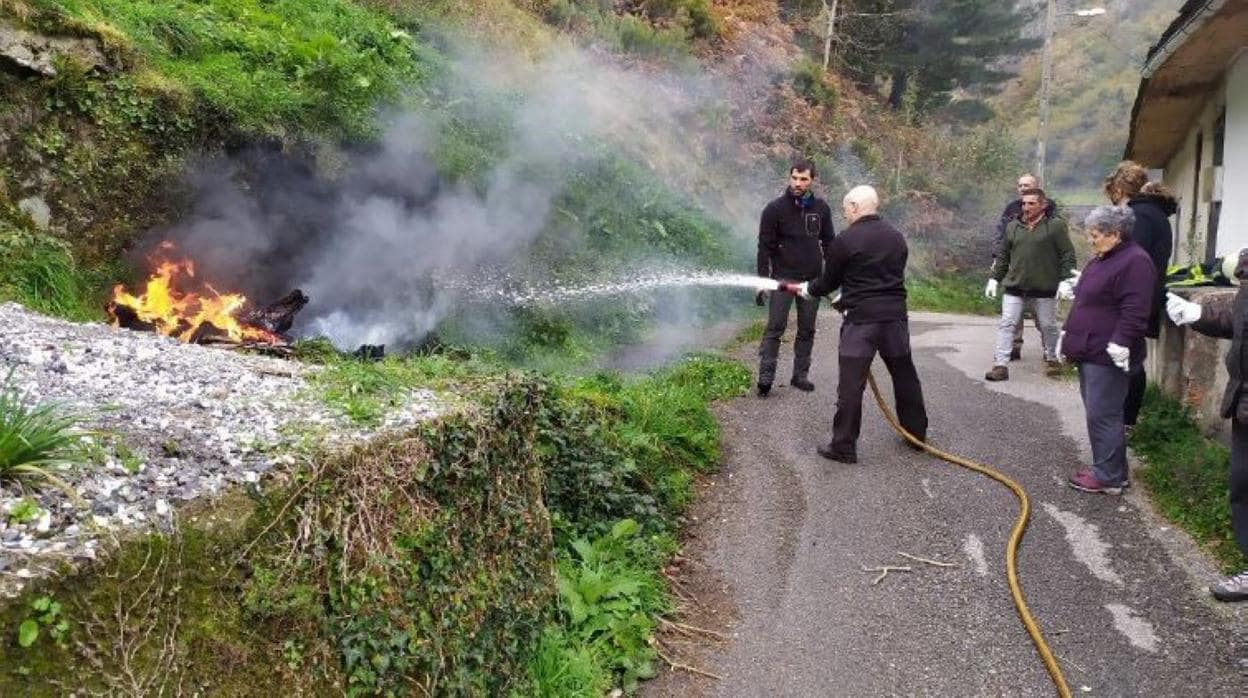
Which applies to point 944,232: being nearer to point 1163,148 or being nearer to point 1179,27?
point 1163,148

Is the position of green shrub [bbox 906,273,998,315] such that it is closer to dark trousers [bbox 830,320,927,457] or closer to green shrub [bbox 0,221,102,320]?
dark trousers [bbox 830,320,927,457]

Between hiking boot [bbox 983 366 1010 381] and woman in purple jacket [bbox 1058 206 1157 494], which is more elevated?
woman in purple jacket [bbox 1058 206 1157 494]

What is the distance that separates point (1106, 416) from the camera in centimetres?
573

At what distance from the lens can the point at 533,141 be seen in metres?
12.5

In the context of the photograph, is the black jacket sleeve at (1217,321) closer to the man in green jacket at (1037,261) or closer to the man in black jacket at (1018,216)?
the man in green jacket at (1037,261)

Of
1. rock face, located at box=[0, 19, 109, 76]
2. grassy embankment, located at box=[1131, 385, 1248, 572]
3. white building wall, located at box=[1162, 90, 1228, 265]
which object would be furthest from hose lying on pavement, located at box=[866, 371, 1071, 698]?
rock face, located at box=[0, 19, 109, 76]

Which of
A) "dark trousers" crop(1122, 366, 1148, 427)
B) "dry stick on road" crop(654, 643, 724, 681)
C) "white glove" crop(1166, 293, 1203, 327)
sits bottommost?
"dry stick on road" crop(654, 643, 724, 681)

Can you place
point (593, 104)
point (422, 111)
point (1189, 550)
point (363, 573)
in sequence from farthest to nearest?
point (593, 104) → point (422, 111) → point (1189, 550) → point (363, 573)

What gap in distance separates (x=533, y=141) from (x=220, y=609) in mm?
10489

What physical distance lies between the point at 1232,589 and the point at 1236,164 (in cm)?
611

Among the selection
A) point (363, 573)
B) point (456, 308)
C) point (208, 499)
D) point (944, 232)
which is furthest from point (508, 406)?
point (944, 232)

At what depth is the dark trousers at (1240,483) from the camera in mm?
4527

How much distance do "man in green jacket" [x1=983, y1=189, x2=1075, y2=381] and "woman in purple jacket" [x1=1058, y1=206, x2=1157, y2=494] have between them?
2718mm

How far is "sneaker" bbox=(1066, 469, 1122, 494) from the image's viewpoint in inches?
230
